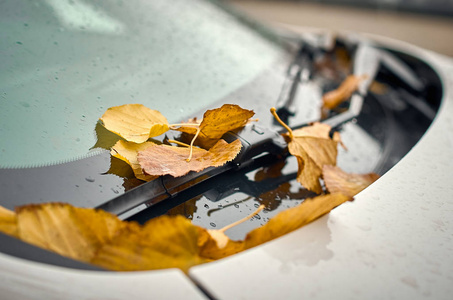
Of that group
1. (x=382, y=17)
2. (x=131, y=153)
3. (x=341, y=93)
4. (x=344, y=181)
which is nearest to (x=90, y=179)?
(x=131, y=153)

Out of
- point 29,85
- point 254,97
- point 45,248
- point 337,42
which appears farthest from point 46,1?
point 337,42

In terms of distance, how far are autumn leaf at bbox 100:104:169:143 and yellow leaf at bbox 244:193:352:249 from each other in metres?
0.27

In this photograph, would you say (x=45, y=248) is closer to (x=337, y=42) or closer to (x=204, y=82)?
(x=204, y=82)

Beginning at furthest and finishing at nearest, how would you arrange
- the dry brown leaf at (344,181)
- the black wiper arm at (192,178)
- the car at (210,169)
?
the dry brown leaf at (344,181) → the black wiper arm at (192,178) → the car at (210,169)

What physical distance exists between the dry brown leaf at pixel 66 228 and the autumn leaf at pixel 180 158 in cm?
12

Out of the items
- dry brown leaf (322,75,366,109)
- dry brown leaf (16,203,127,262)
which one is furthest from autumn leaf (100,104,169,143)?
dry brown leaf (322,75,366,109)

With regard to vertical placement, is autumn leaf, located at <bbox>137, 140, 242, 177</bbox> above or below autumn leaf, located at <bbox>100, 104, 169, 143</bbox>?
below

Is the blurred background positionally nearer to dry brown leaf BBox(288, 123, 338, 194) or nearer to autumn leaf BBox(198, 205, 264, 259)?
dry brown leaf BBox(288, 123, 338, 194)

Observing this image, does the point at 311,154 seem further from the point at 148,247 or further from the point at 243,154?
the point at 148,247

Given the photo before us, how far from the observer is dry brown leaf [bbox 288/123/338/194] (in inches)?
27.6

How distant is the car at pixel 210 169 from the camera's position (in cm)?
40

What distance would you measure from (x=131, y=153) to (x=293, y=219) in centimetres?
29

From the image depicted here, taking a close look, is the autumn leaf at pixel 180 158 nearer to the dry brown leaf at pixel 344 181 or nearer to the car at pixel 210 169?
the car at pixel 210 169

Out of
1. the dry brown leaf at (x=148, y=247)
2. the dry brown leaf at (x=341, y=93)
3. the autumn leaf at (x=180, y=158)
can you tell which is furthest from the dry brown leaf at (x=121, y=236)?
the dry brown leaf at (x=341, y=93)
